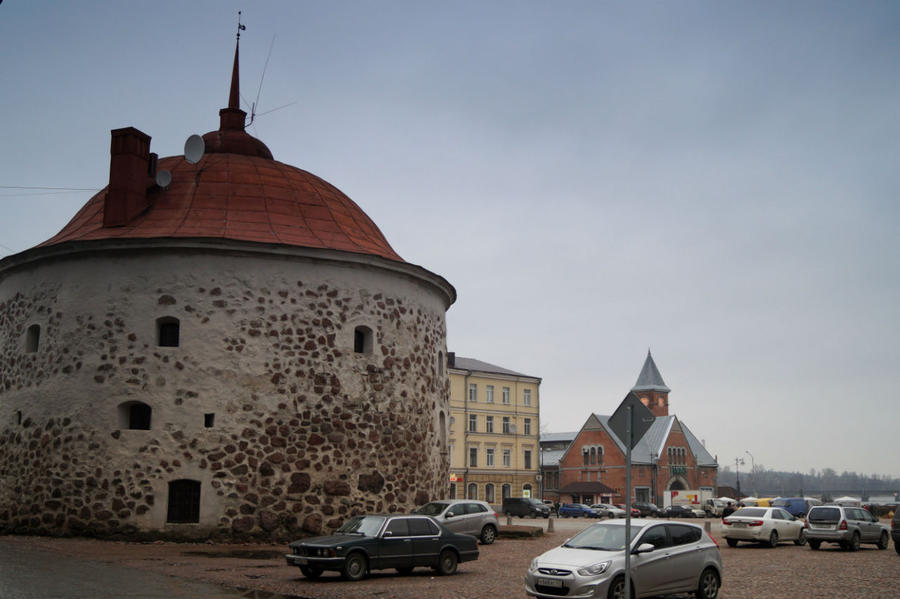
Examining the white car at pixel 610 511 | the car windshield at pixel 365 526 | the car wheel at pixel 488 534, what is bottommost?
the white car at pixel 610 511

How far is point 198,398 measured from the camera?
861 inches

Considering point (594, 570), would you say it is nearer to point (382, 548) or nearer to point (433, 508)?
point (382, 548)

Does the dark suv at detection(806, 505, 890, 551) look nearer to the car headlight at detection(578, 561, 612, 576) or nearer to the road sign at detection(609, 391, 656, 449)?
the car headlight at detection(578, 561, 612, 576)

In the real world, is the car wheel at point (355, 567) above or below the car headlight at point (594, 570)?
below

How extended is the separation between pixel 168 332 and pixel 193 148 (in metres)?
6.32

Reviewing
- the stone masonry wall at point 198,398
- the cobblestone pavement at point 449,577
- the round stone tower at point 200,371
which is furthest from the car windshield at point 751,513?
the stone masonry wall at point 198,398

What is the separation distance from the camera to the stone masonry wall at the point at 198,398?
21.4m

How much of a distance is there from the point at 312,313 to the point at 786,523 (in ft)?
54.5

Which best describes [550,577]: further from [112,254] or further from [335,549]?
[112,254]

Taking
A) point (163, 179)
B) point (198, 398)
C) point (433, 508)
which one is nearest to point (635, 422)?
point (433, 508)

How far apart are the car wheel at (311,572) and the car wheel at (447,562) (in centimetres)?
257

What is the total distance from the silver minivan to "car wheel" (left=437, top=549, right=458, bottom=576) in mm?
6223

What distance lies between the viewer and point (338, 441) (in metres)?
23.2

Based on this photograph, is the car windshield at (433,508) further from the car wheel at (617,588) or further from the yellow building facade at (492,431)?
the yellow building facade at (492,431)
